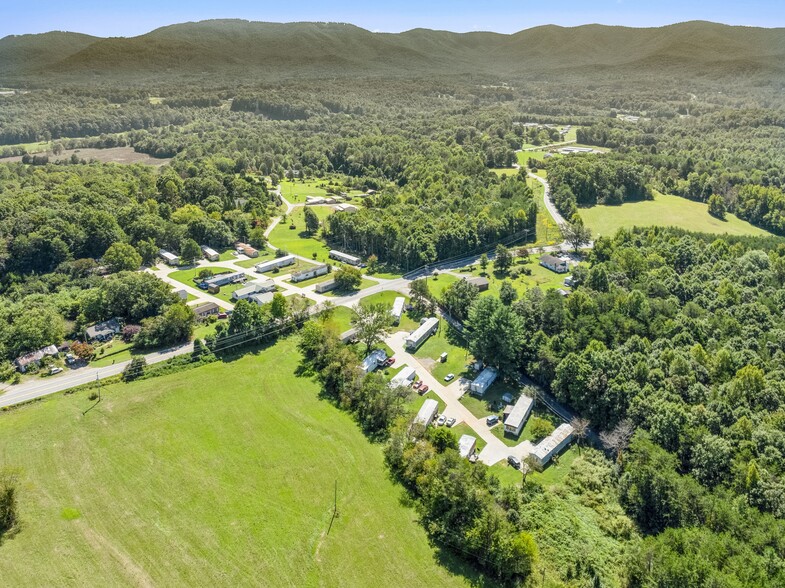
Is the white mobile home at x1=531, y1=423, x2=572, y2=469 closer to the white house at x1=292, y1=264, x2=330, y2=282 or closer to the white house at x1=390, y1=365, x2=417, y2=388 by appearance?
the white house at x1=390, y1=365, x2=417, y2=388

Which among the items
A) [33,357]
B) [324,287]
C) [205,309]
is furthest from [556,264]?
[33,357]

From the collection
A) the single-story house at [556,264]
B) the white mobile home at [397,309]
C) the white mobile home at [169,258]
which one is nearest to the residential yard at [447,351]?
the white mobile home at [397,309]

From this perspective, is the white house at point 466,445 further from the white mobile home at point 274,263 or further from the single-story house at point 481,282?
the white mobile home at point 274,263

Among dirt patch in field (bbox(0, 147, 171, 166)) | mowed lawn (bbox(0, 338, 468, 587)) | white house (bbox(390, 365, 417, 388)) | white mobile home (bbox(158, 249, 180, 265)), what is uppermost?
dirt patch in field (bbox(0, 147, 171, 166))

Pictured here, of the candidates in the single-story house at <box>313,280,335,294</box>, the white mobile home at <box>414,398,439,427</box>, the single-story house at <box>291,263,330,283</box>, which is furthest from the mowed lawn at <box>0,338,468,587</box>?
the single-story house at <box>291,263,330,283</box>

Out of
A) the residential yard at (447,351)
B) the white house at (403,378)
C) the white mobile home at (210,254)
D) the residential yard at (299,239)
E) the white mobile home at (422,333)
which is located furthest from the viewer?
the residential yard at (299,239)

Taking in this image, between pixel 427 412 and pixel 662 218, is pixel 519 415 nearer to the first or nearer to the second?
pixel 427 412
